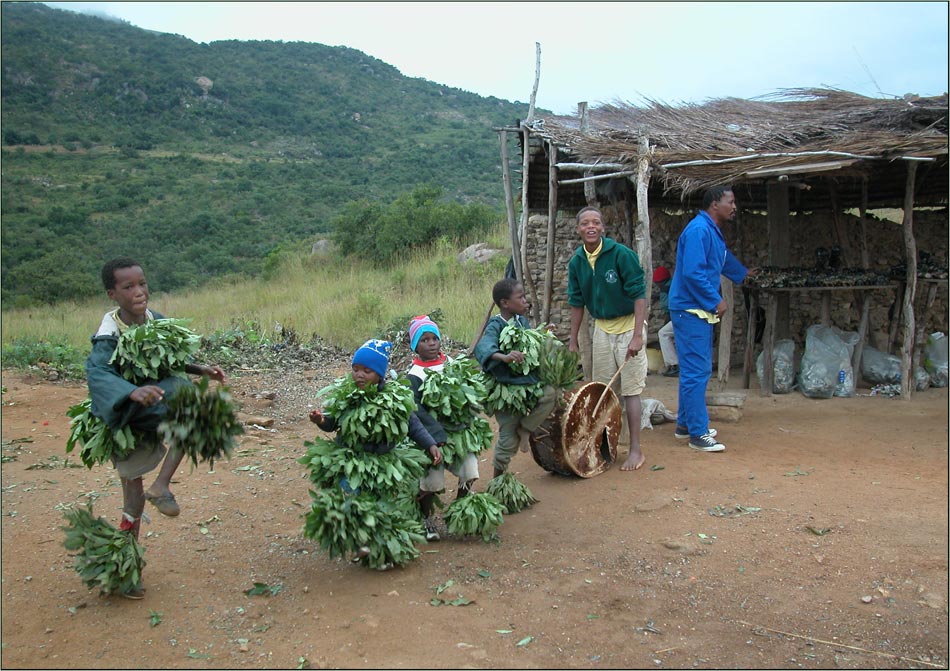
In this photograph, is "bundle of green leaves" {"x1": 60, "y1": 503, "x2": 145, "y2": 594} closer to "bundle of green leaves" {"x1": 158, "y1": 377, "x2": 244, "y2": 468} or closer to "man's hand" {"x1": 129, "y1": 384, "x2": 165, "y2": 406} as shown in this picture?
"bundle of green leaves" {"x1": 158, "y1": 377, "x2": 244, "y2": 468}

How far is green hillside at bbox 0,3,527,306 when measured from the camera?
26.8 m

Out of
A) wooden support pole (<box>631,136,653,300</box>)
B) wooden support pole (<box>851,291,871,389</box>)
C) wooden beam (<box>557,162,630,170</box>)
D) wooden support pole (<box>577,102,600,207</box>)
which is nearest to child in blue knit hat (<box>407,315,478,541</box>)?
wooden support pole (<box>631,136,653,300</box>)

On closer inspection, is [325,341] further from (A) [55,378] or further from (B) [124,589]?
(B) [124,589]

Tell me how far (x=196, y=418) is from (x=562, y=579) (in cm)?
189

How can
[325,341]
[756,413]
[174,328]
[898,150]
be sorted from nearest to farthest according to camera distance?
[174,328], [898,150], [756,413], [325,341]

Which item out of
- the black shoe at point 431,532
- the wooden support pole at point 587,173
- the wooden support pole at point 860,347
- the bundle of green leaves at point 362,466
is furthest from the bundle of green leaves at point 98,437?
the wooden support pole at point 860,347

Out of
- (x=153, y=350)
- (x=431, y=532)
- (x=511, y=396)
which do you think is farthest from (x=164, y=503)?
(x=511, y=396)

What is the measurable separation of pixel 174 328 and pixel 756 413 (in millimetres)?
5469

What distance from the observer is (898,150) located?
664 centimetres

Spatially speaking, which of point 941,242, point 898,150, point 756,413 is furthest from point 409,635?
point 941,242

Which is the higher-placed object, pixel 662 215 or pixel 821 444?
pixel 662 215

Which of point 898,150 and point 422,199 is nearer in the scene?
point 898,150

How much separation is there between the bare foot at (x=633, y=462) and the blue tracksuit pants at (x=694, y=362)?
2.20ft

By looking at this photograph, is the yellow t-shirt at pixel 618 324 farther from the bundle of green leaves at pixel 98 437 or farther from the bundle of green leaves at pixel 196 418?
the bundle of green leaves at pixel 98 437
